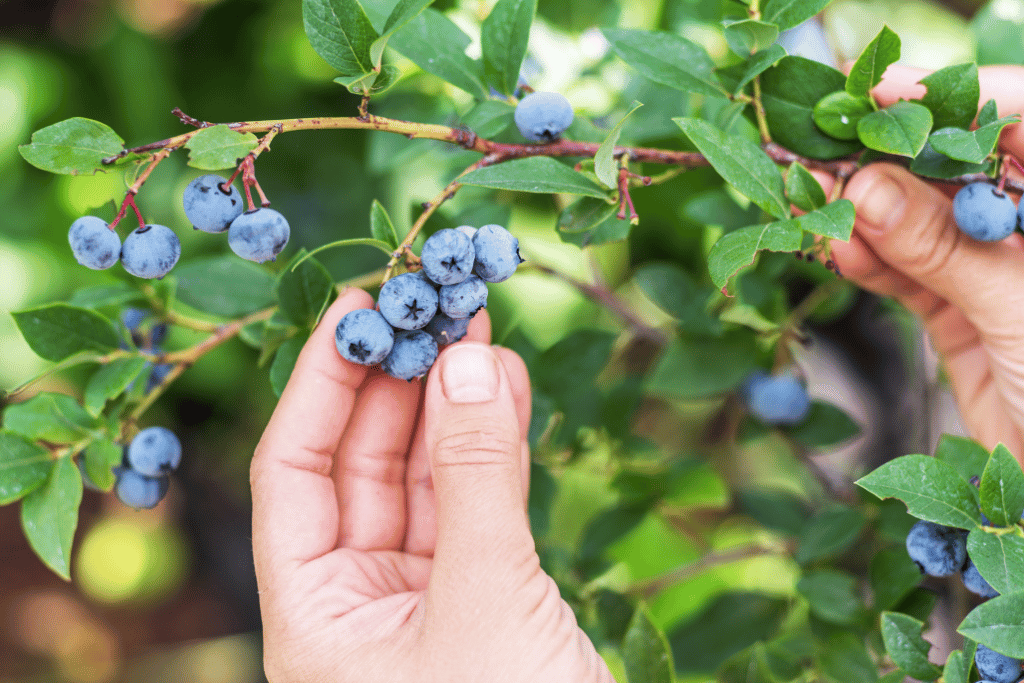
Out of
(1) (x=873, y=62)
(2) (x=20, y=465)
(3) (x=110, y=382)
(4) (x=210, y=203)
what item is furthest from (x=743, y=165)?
(2) (x=20, y=465)

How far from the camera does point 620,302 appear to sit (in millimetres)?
1275

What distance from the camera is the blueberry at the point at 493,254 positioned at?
2.22 feet

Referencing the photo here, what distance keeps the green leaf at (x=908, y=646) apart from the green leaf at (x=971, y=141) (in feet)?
1.45

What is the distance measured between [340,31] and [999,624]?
2.51 ft

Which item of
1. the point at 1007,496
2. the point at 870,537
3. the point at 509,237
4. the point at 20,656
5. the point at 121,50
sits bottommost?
the point at 20,656

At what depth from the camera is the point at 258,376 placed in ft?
5.74

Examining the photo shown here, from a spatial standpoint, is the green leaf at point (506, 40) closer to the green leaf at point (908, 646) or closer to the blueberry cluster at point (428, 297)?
the blueberry cluster at point (428, 297)

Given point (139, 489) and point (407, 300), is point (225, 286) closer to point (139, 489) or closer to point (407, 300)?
point (139, 489)

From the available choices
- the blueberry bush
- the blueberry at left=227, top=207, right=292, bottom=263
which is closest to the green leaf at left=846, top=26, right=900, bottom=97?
the blueberry bush

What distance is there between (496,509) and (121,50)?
5.37ft

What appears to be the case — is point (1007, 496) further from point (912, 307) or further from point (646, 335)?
point (646, 335)

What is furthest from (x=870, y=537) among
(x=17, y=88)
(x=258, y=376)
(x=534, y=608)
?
(x=17, y=88)

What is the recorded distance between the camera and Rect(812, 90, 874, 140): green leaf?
0.75 meters

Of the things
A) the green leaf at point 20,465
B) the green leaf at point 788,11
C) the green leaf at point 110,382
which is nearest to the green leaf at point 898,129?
the green leaf at point 788,11
